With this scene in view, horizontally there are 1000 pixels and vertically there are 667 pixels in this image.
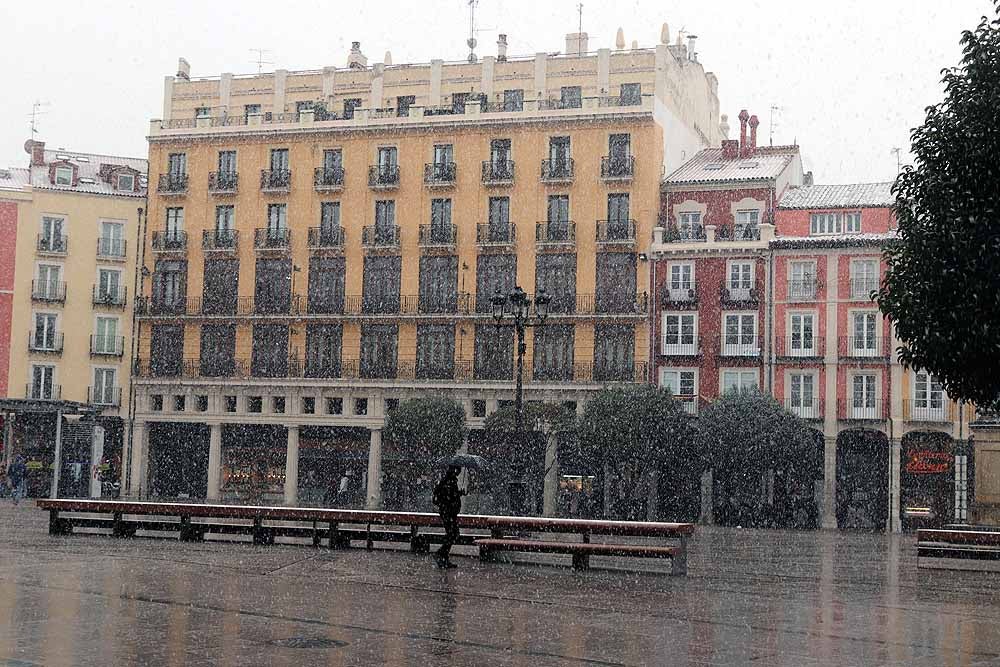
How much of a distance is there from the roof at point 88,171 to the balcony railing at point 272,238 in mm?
7033

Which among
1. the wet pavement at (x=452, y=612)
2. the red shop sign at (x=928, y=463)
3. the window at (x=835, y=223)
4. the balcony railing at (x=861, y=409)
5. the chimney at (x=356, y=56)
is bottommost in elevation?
the wet pavement at (x=452, y=612)

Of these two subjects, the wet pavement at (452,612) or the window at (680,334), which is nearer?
the wet pavement at (452,612)

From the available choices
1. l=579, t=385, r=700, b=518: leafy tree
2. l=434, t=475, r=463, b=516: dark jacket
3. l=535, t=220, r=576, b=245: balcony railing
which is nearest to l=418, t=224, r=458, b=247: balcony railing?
l=535, t=220, r=576, b=245: balcony railing

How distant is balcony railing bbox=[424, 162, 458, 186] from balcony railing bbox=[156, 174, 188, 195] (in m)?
11.7

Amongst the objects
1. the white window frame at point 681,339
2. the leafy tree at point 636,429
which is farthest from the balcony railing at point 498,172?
the leafy tree at point 636,429

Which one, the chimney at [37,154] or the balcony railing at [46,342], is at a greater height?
the chimney at [37,154]

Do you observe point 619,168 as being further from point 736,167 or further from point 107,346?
point 107,346

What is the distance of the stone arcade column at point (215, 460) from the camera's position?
60438 millimetres

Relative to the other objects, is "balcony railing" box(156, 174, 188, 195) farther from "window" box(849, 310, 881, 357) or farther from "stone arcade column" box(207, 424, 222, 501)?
"window" box(849, 310, 881, 357)

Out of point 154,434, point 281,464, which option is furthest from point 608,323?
point 154,434

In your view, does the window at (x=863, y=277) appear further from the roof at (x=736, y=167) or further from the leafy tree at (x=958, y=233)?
the leafy tree at (x=958, y=233)

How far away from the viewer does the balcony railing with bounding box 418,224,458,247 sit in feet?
194

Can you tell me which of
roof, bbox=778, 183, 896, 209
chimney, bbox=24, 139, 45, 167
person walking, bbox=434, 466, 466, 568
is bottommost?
person walking, bbox=434, 466, 466, 568

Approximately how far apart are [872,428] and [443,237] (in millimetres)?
19240
